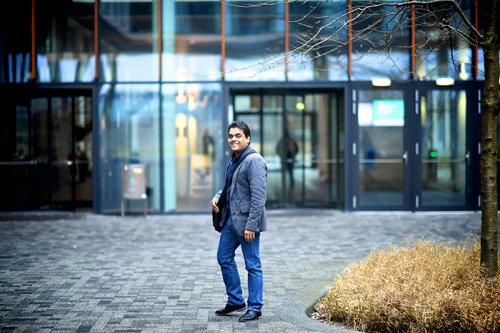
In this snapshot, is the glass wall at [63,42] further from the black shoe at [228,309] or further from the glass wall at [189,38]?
the black shoe at [228,309]

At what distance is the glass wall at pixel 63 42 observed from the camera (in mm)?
15031

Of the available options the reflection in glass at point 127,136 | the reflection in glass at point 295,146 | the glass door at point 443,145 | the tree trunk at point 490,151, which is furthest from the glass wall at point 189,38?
the tree trunk at point 490,151

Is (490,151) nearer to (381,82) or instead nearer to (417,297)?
(417,297)

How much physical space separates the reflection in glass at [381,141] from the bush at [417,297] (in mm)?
7847

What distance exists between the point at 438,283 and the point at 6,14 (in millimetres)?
12265

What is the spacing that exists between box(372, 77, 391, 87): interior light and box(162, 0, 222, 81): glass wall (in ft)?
11.6

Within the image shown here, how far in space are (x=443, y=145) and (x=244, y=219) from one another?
992 cm

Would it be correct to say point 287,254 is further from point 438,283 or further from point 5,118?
point 5,118

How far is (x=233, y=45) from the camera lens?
15172 mm

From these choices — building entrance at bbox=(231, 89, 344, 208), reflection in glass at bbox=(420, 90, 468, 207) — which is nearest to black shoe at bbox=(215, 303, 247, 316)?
reflection in glass at bbox=(420, 90, 468, 207)

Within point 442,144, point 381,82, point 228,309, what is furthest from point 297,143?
point 228,309

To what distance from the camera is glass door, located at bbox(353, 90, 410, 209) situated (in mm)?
15297

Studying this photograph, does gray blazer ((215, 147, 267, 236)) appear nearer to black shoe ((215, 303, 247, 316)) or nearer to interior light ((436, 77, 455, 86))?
black shoe ((215, 303, 247, 316))

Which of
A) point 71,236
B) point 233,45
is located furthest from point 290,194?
point 71,236
